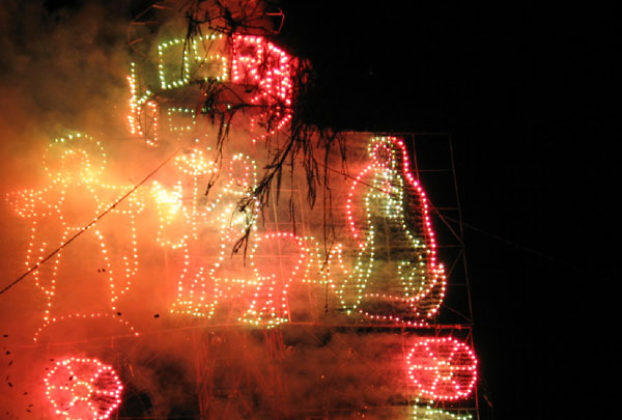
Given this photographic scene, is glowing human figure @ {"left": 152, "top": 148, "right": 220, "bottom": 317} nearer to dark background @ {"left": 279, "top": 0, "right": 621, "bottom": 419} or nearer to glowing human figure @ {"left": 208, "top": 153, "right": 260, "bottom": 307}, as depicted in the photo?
glowing human figure @ {"left": 208, "top": 153, "right": 260, "bottom": 307}

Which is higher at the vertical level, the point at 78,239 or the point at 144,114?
the point at 144,114

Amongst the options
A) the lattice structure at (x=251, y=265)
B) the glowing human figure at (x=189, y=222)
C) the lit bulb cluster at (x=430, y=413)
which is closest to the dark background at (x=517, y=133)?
the lattice structure at (x=251, y=265)

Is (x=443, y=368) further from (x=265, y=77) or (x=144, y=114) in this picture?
(x=144, y=114)

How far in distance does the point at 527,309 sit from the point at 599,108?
3.31 meters

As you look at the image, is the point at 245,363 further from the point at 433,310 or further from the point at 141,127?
the point at 141,127

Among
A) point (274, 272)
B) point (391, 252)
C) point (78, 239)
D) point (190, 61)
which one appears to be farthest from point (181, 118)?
point (391, 252)

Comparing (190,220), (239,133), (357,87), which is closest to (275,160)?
(239,133)

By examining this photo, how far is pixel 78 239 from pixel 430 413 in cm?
470

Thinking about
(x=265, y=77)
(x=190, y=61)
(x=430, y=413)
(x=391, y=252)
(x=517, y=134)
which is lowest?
(x=430, y=413)

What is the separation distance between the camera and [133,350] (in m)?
4.38

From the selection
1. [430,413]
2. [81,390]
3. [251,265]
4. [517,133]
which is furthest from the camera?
[517,133]

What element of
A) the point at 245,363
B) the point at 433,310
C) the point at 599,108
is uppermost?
the point at 599,108

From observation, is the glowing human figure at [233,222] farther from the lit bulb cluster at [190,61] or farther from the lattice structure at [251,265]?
the lit bulb cluster at [190,61]

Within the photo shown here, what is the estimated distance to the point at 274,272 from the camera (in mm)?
4219
